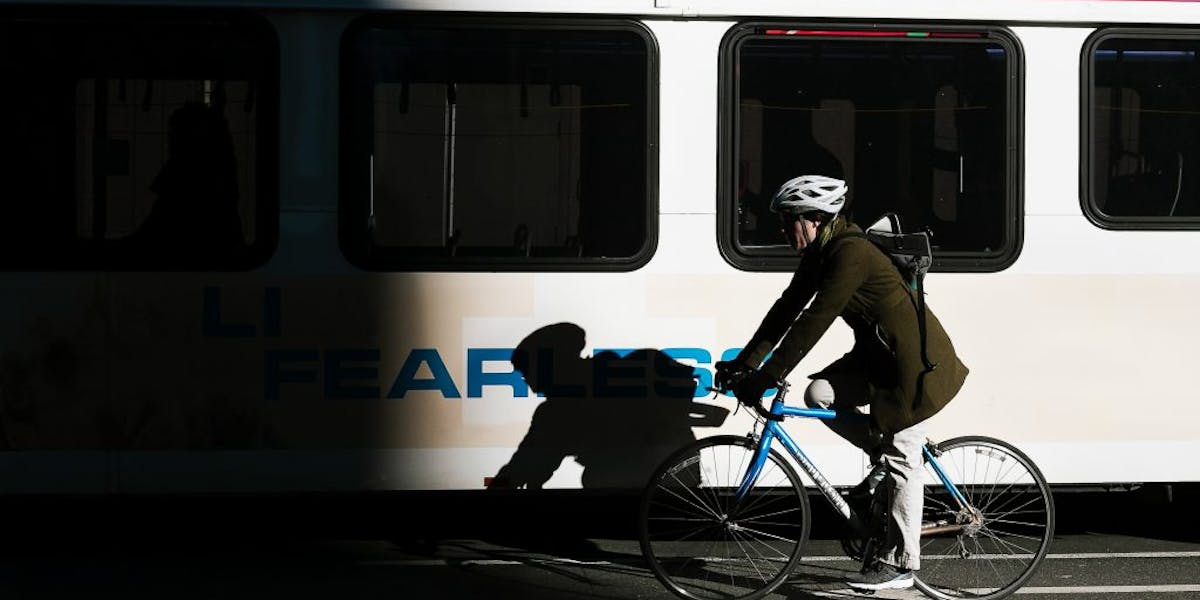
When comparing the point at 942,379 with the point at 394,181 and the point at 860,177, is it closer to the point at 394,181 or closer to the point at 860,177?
the point at 860,177

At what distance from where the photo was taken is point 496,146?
273 inches

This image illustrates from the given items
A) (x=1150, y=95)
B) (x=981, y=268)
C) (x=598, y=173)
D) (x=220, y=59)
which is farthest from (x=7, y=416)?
(x=1150, y=95)

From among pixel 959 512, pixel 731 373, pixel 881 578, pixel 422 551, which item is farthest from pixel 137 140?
pixel 959 512

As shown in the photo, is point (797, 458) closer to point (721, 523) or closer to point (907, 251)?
point (721, 523)

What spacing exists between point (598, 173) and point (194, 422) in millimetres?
2113

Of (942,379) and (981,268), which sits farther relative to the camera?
(981,268)

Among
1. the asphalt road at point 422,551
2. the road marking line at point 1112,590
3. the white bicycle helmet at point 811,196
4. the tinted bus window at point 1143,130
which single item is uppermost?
the tinted bus window at point 1143,130

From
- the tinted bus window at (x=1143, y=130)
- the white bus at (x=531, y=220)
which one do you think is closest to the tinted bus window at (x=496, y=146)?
the white bus at (x=531, y=220)

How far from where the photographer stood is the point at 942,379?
5.89m

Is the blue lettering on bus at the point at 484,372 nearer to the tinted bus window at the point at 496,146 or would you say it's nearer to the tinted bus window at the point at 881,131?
the tinted bus window at the point at 496,146

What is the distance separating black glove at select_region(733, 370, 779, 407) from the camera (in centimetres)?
578

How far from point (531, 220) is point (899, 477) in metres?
2.07

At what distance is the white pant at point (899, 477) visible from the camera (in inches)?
232

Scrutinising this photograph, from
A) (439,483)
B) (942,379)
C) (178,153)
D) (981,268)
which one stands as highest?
(178,153)
